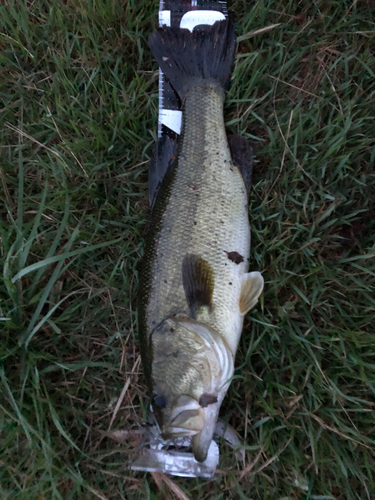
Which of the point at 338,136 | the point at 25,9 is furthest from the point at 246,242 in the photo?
the point at 25,9

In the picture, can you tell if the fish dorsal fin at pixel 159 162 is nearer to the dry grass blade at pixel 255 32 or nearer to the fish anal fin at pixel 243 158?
the fish anal fin at pixel 243 158

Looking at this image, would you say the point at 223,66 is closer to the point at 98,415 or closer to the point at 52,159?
the point at 52,159

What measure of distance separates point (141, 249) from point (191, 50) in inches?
53.9

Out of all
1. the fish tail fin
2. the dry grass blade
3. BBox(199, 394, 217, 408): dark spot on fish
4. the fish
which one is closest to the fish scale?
the fish

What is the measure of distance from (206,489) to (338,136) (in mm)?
2408

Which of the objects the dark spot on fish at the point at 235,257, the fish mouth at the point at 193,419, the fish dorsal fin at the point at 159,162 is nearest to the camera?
the fish mouth at the point at 193,419

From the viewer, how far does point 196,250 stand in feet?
6.49

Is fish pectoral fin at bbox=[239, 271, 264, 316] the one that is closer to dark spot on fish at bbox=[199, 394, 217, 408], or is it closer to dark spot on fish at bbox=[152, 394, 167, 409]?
dark spot on fish at bbox=[199, 394, 217, 408]

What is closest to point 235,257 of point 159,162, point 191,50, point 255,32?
point 159,162

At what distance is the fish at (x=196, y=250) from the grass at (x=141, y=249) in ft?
0.62

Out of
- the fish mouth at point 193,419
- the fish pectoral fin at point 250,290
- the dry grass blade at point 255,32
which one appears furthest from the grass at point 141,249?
the fish mouth at point 193,419

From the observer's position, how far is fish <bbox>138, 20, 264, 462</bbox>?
1.82 metres

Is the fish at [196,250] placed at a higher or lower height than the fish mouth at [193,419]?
higher

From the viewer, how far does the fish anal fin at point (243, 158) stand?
223cm
